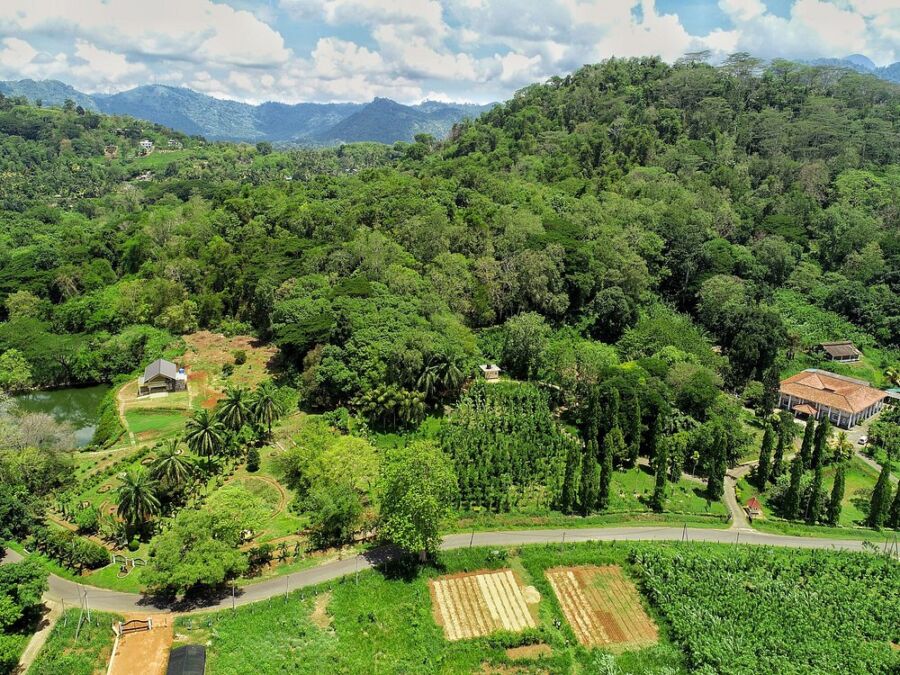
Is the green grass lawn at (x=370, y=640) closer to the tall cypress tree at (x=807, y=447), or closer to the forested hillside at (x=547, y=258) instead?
the forested hillside at (x=547, y=258)

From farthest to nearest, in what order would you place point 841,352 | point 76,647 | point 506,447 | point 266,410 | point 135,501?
point 841,352 < point 266,410 < point 506,447 < point 135,501 < point 76,647

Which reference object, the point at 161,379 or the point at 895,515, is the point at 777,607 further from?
the point at 161,379

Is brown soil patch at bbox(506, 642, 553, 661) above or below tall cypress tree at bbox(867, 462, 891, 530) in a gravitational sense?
below

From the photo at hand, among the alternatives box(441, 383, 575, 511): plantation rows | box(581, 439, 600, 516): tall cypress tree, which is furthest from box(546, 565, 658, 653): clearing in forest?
box(441, 383, 575, 511): plantation rows

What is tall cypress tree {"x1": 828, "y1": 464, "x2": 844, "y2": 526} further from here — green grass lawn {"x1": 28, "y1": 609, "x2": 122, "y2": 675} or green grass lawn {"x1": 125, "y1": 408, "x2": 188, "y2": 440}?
green grass lawn {"x1": 125, "y1": 408, "x2": 188, "y2": 440}

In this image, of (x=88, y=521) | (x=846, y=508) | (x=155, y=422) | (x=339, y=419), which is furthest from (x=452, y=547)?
(x=155, y=422)

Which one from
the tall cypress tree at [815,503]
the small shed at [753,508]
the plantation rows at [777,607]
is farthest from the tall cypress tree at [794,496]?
the plantation rows at [777,607]
